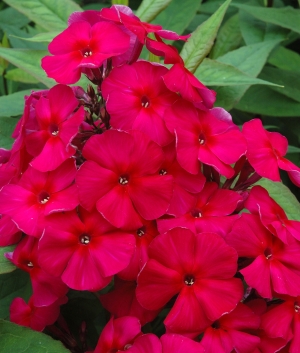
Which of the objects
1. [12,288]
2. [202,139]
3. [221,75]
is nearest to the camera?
[202,139]

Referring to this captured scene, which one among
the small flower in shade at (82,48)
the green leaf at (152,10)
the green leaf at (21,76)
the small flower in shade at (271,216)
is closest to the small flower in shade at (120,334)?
the small flower in shade at (271,216)

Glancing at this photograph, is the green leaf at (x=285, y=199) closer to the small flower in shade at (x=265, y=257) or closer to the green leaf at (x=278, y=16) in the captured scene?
the small flower in shade at (x=265, y=257)

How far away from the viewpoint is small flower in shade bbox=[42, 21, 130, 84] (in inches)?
27.5

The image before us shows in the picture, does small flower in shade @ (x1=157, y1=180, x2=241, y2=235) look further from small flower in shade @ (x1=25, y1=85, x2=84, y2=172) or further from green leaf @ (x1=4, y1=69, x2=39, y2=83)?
green leaf @ (x1=4, y1=69, x2=39, y2=83)

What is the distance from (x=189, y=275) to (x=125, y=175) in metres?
0.14

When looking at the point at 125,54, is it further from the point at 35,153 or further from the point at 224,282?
the point at 224,282

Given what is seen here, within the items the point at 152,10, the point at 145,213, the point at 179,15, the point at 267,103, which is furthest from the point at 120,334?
the point at 179,15

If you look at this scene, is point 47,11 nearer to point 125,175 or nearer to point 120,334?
point 125,175

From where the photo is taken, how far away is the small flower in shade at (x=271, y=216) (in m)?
0.66

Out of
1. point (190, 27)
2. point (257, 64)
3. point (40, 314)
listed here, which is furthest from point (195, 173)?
point (190, 27)

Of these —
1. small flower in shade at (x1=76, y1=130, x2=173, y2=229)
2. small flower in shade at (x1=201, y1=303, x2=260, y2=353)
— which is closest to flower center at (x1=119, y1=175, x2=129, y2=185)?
Answer: small flower in shade at (x1=76, y1=130, x2=173, y2=229)

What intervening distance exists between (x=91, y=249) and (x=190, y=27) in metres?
1.06

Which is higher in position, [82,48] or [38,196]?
[82,48]

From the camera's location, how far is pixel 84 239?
25.2 inches
